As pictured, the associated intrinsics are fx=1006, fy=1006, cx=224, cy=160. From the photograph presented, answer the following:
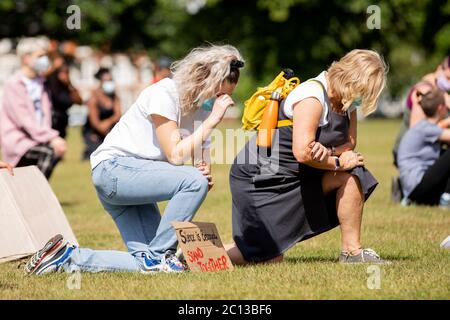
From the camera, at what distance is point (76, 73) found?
78.9 metres

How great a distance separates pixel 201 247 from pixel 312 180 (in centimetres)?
90

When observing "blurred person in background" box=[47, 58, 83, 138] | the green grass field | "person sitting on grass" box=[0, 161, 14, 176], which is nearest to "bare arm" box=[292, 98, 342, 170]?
the green grass field

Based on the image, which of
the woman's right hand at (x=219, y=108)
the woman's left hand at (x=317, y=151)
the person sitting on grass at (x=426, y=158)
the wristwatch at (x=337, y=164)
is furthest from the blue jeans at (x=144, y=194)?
the person sitting on grass at (x=426, y=158)

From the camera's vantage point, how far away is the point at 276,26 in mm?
41750

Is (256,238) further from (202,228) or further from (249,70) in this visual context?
(249,70)

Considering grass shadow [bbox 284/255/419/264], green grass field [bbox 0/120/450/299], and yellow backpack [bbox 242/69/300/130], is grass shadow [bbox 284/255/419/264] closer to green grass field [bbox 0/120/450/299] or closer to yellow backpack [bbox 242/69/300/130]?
green grass field [bbox 0/120/450/299]

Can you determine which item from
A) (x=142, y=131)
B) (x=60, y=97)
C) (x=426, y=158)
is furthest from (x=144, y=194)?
(x=60, y=97)

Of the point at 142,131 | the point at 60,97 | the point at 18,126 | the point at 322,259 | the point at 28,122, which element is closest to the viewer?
the point at 142,131

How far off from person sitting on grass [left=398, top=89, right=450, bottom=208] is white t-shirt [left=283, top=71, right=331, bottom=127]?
430 centimetres

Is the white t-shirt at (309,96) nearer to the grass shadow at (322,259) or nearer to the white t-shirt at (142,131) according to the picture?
the white t-shirt at (142,131)

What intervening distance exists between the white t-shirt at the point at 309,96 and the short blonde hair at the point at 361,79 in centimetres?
9

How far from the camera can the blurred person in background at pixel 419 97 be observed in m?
11.1

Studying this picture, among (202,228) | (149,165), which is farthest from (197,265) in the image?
(149,165)

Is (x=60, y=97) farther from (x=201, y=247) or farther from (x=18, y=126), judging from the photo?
(x=201, y=247)
